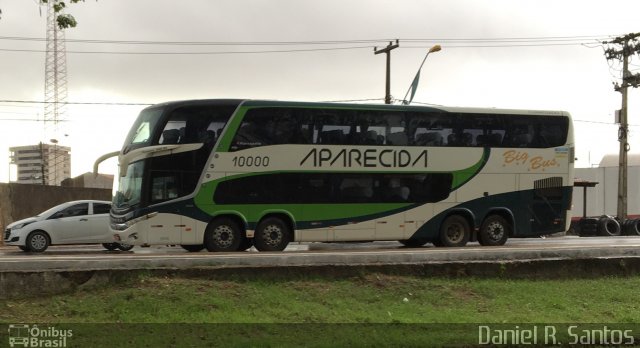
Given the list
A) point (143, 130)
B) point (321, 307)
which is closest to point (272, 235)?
point (143, 130)

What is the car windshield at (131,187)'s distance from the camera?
16766 mm

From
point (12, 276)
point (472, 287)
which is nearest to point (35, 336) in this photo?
point (12, 276)

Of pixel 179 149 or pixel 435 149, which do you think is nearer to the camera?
pixel 179 149

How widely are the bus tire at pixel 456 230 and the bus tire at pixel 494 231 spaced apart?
43cm

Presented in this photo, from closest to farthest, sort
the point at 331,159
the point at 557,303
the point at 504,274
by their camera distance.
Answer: the point at 557,303 → the point at 504,274 → the point at 331,159

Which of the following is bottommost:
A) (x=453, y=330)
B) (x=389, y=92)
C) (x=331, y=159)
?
(x=453, y=330)

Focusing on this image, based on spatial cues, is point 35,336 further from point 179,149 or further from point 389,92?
point 389,92

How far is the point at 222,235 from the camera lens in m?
17.1

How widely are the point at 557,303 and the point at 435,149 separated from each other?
26.5 ft

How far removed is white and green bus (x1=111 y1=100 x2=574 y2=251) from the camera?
16828mm

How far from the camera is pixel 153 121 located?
16.8 meters

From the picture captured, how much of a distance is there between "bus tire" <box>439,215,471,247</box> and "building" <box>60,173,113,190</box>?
40.6ft

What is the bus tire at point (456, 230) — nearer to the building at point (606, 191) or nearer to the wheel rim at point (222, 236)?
the wheel rim at point (222, 236)

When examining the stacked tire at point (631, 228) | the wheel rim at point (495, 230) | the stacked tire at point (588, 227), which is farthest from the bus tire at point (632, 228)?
the wheel rim at point (495, 230)
